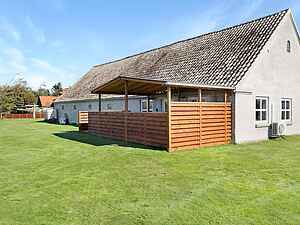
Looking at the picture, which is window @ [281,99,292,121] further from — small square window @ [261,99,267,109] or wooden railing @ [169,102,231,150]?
wooden railing @ [169,102,231,150]

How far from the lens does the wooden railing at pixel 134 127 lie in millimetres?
12070

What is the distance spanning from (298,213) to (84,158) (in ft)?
22.6

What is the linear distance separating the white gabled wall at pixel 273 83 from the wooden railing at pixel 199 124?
2.57ft

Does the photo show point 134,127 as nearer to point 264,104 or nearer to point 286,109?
point 264,104

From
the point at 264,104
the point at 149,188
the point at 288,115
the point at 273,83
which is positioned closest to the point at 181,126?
the point at 149,188

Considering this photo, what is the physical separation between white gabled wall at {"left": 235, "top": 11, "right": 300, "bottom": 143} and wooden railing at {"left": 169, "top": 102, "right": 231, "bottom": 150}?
783 millimetres

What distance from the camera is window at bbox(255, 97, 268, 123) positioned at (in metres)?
15.5

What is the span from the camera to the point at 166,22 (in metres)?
19.3

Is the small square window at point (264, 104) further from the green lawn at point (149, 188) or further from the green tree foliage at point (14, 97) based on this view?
the green tree foliage at point (14, 97)

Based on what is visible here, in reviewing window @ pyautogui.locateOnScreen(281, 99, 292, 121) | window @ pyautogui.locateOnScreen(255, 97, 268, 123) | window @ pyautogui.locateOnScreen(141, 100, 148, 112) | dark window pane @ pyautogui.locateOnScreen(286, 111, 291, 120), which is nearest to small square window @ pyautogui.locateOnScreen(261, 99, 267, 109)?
window @ pyautogui.locateOnScreen(255, 97, 268, 123)

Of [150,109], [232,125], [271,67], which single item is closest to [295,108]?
[271,67]

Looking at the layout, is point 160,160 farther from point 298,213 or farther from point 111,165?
point 298,213

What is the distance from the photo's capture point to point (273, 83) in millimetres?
16453

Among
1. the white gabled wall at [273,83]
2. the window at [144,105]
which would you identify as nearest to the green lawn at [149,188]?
the white gabled wall at [273,83]
